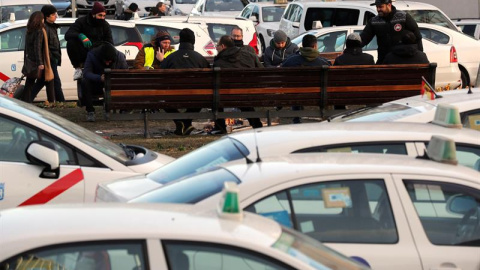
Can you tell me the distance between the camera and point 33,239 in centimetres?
388

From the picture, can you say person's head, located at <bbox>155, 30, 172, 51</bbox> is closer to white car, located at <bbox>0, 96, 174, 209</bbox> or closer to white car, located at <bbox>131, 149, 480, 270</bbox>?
white car, located at <bbox>0, 96, 174, 209</bbox>

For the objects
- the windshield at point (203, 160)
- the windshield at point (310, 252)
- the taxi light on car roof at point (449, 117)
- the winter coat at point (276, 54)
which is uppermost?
the windshield at point (310, 252)

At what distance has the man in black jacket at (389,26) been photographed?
1493cm

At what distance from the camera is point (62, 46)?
63.1 feet

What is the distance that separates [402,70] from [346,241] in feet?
28.7

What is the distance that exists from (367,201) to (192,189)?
2.97 feet

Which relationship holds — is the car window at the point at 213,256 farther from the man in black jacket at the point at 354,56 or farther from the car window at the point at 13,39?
the car window at the point at 13,39

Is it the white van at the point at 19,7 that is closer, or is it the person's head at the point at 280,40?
the person's head at the point at 280,40

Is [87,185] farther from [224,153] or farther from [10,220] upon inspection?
[10,220]

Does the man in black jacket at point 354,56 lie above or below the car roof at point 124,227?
below

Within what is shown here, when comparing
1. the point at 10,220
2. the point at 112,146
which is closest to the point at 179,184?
the point at 10,220

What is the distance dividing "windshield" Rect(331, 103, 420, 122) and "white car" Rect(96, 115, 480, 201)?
47.9 inches

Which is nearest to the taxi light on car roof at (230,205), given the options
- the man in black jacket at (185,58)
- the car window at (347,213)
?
the car window at (347,213)

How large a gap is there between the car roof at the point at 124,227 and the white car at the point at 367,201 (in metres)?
1.19
